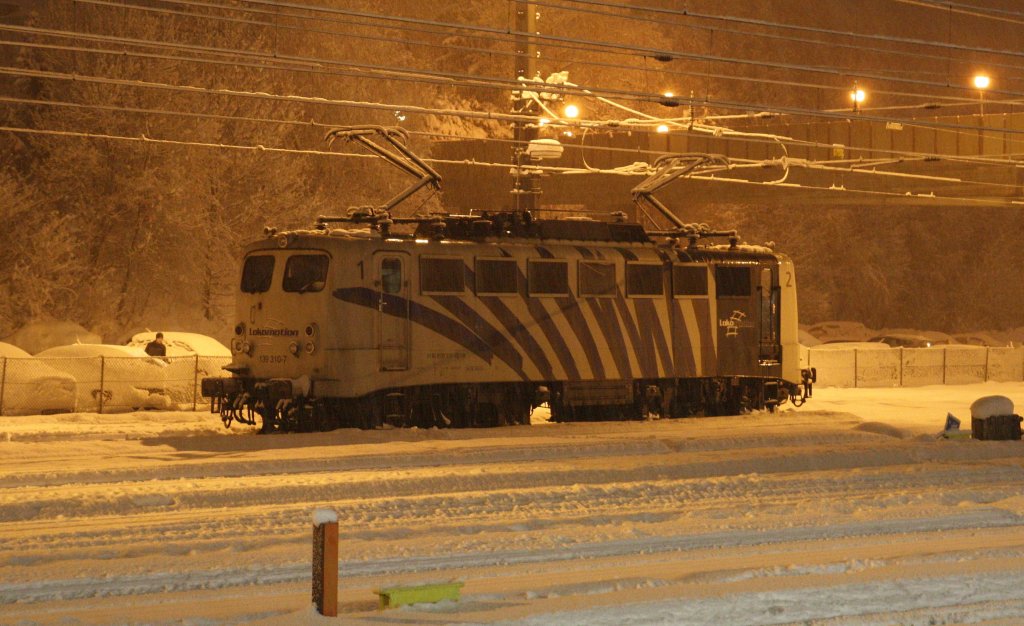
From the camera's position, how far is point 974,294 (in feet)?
271

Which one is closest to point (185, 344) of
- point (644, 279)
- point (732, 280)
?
point (644, 279)

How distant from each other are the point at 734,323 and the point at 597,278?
350 cm

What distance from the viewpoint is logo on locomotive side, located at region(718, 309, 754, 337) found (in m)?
26.7

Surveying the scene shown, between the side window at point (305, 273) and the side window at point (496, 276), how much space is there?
9.21 feet

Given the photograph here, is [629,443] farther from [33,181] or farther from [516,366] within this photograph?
[33,181]

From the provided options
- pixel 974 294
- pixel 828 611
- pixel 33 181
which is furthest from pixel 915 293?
pixel 828 611

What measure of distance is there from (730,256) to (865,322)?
182ft

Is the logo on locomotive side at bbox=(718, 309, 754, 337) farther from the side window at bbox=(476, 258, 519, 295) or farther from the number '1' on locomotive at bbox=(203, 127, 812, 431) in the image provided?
the side window at bbox=(476, 258, 519, 295)

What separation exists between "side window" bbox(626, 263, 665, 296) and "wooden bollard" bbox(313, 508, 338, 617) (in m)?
16.5

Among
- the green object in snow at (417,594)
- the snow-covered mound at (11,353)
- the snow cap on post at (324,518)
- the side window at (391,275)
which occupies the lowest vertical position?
the green object in snow at (417,594)

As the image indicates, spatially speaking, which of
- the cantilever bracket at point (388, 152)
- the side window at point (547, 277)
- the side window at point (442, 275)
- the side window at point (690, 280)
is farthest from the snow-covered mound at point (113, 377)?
the side window at point (690, 280)

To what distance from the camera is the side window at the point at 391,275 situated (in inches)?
886

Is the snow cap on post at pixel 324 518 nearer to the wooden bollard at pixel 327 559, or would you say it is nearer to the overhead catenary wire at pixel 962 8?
the wooden bollard at pixel 327 559

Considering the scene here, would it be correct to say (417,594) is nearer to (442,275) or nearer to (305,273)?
(305,273)
